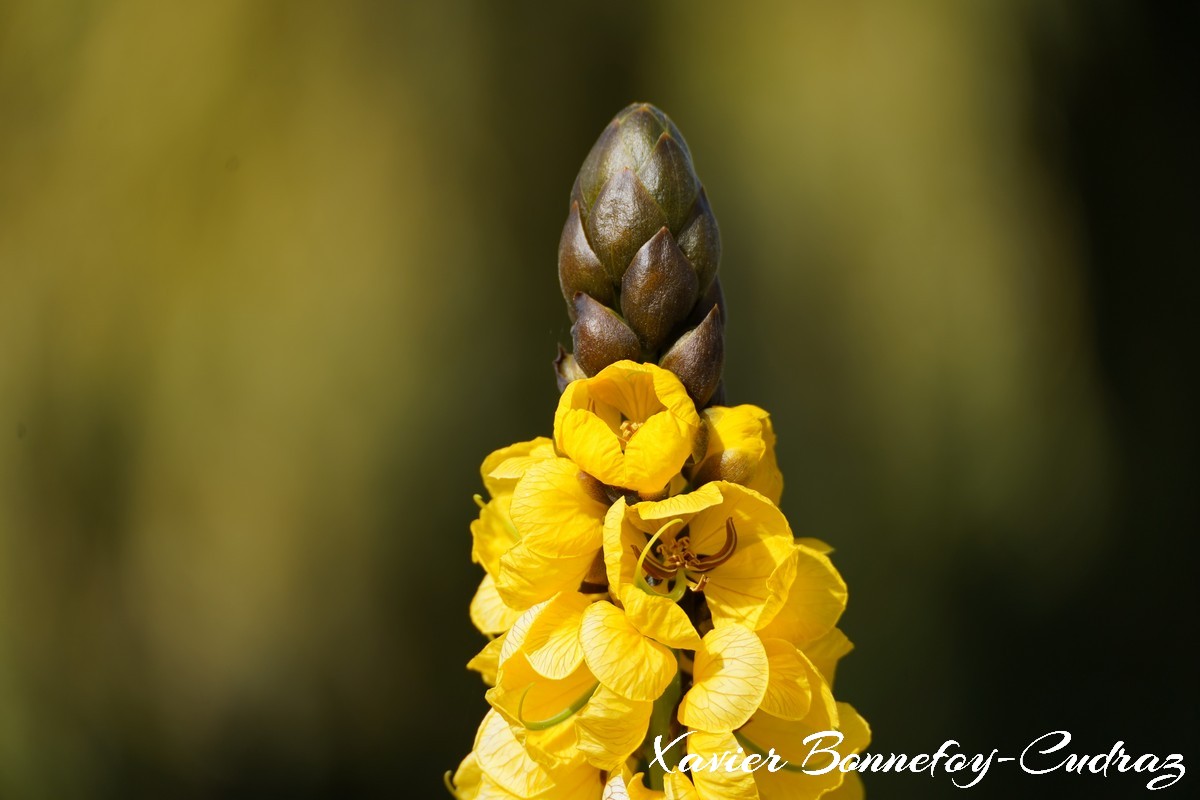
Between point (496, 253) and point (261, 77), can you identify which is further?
point (496, 253)

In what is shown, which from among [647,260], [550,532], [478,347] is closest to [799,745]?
[550,532]

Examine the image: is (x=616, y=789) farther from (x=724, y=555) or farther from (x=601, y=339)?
(x=601, y=339)

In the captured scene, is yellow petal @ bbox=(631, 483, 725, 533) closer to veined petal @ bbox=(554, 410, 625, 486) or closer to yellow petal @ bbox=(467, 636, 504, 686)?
veined petal @ bbox=(554, 410, 625, 486)

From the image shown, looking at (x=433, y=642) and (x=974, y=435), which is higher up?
(x=974, y=435)

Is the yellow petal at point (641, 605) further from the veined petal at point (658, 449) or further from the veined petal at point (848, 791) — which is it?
the veined petal at point (848, 791)

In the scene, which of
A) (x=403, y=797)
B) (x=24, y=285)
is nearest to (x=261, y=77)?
(x=24, y=285)

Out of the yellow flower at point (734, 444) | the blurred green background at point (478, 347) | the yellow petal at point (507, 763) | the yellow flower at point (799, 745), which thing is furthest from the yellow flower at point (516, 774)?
the blurred green background at point (478, 347)

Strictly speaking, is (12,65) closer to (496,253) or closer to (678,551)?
(496,253)

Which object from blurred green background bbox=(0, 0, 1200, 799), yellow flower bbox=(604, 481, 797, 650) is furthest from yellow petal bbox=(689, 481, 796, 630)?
blurred green background bbox=(0, 0, 1200, 799)
